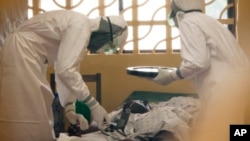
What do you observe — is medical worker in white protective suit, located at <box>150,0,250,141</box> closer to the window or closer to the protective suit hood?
the window

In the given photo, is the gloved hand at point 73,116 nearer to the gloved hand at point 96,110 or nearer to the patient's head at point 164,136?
the gloved hand at point 96,110

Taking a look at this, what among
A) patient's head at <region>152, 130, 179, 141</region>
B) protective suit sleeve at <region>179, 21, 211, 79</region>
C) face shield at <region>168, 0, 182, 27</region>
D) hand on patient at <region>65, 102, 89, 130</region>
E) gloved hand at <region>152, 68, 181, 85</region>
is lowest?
patient's head at <region>152, 130, 179, 141</region>

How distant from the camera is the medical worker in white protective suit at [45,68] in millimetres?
1033

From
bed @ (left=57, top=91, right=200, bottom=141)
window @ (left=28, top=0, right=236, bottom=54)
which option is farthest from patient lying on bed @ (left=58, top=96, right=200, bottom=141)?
window @ (left=28, top=0, right=236, bottom=54)

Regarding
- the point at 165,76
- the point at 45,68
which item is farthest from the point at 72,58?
the point at 165,76

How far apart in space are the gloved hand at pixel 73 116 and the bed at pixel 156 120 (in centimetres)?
3

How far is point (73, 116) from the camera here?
1.04m

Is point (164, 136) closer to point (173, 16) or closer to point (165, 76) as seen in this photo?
point (165, 76)

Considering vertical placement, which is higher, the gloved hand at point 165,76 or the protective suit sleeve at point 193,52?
the protective suit sleeve at point 193,52

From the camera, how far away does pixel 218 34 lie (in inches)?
39.8

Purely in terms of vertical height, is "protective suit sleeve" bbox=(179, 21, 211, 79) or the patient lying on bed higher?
"protective suit sleeve" bbox=(179, 21, 211, 79)

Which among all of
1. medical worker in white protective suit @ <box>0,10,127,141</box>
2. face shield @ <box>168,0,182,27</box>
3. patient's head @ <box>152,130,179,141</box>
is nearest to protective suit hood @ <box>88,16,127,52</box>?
medical worker in white protective suit @ <box>0,10,127,141</box>

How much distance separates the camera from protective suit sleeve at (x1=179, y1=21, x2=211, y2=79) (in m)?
0.99

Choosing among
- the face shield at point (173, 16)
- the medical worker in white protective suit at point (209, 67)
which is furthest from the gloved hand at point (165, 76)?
the face shield at point (173, 16)
